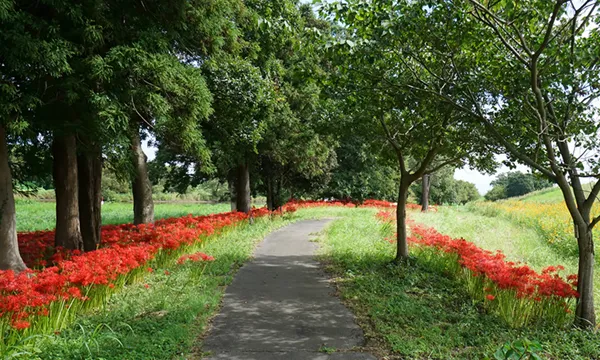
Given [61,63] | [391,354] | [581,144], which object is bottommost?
[391,354]

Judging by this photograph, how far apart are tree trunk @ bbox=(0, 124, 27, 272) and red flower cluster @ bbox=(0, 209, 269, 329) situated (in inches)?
15.5

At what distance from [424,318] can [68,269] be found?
→ 4.97 m

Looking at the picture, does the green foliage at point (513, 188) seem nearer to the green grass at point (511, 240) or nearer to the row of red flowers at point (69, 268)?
the green grass at point (511, 240)

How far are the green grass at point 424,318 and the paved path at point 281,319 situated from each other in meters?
0.35

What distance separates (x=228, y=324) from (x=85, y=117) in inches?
172

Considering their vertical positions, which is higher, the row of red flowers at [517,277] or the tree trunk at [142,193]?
the tree trunk at [142,193]

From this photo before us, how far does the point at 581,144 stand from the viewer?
595 centimetres

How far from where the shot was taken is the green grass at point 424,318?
4.63 metres

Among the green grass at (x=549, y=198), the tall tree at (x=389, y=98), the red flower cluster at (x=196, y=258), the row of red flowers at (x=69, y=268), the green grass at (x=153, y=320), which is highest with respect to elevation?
the tall tree at (x=389, y=98)

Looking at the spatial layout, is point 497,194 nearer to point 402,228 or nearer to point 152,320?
point 402,228

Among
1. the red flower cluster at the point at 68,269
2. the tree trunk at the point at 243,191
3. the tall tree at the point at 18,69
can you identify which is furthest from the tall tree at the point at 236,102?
the tree trunk at the point at 243,191

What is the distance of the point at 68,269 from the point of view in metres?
5.71

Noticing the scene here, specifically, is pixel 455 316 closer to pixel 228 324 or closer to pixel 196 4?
pixel 228 324

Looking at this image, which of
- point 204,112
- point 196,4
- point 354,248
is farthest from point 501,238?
point 196,4
